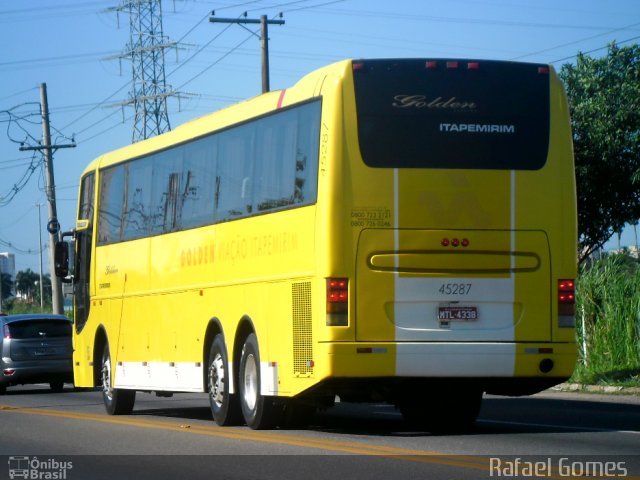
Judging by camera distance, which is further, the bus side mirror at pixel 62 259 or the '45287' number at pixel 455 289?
the bus side mirror at pixel 62 259

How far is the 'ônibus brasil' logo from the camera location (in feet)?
46.3

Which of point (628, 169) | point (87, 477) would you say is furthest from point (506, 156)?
point (628, 169)

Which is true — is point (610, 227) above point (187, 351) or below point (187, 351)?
above

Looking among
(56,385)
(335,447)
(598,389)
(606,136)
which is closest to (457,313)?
(335,447)

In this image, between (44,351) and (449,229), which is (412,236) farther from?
(44,351)

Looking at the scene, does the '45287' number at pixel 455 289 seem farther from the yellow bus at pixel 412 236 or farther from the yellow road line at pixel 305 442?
the yellow road line at pixel 305 442

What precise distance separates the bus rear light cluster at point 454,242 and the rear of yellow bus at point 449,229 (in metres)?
0.01

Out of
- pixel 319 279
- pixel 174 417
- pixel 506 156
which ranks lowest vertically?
pixel 174 417

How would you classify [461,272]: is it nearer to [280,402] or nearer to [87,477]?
[280,402]

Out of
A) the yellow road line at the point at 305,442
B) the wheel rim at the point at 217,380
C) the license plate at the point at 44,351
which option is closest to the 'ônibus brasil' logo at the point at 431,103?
the yellow road line at the point at 305,442

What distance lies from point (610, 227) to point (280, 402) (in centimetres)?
2633

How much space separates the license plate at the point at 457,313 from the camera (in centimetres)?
1395

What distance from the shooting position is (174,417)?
1955 cm

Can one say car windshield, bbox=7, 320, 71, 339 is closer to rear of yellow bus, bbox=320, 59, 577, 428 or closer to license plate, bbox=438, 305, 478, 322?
rear of yellow bus, bbox=320, 59, 577, 428
